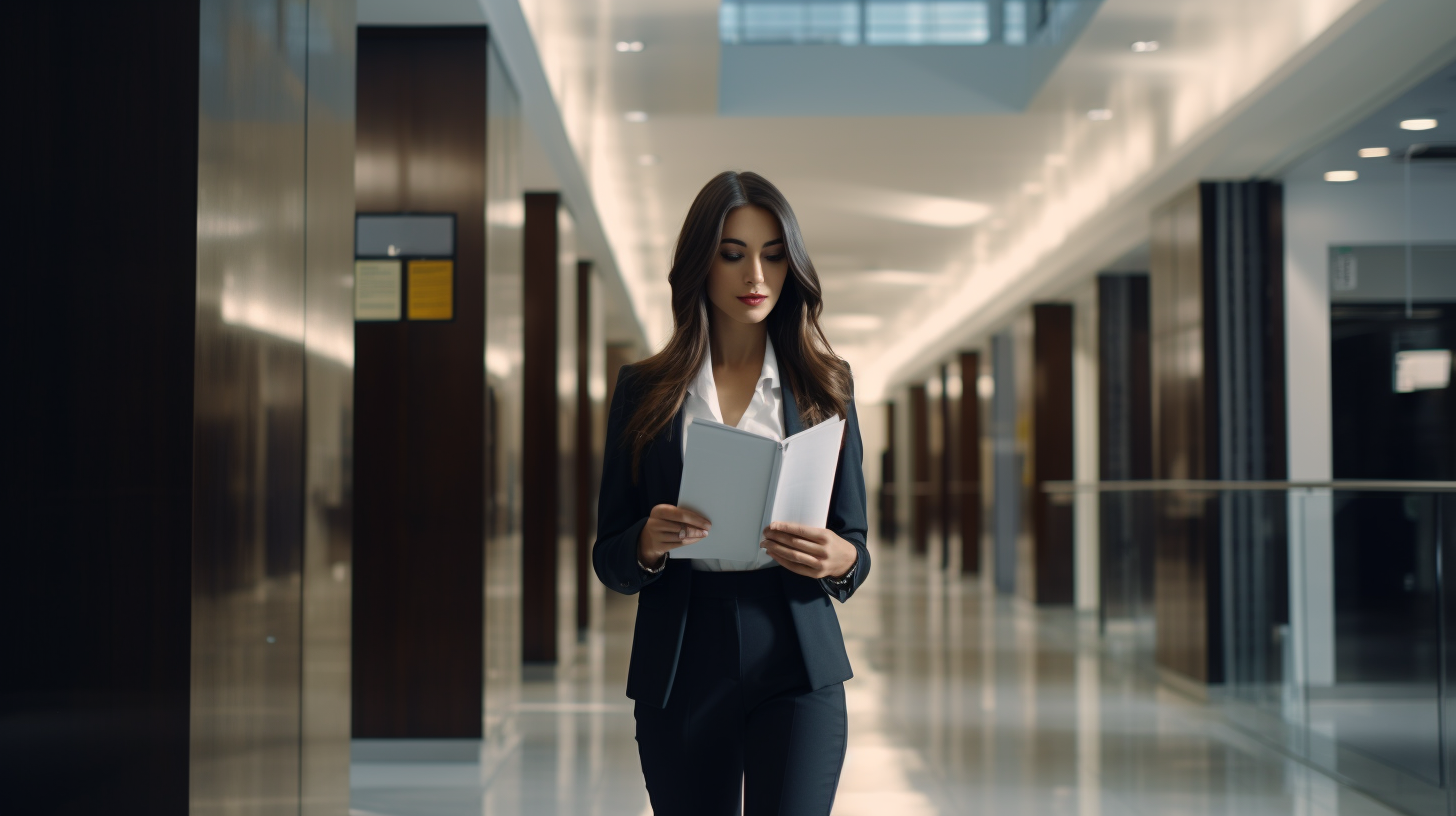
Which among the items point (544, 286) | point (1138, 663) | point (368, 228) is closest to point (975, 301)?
point (1138, 663)

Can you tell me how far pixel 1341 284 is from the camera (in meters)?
7.20

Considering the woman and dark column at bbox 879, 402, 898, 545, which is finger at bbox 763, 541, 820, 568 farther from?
dark column at bbox 879, 402, 898, 545

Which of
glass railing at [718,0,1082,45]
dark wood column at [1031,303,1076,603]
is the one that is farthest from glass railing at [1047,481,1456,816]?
dark wood column at [1031,303,1076,603]

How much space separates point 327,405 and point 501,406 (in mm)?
2817

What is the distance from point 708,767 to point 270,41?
180 centimetres

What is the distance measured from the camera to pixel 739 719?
6.07 feet

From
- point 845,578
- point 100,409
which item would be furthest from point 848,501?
point 100,409

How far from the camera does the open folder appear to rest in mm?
1757

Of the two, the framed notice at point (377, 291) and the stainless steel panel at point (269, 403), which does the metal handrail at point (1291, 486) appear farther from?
the framed notice at point (377, 291)

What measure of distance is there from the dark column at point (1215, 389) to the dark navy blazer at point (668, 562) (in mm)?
6055

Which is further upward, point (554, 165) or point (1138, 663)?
point (554, 165)

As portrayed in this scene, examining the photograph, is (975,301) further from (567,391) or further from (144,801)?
(144,801)

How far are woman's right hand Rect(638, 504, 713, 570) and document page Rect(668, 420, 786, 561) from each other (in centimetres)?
2

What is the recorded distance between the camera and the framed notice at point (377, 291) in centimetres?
568
